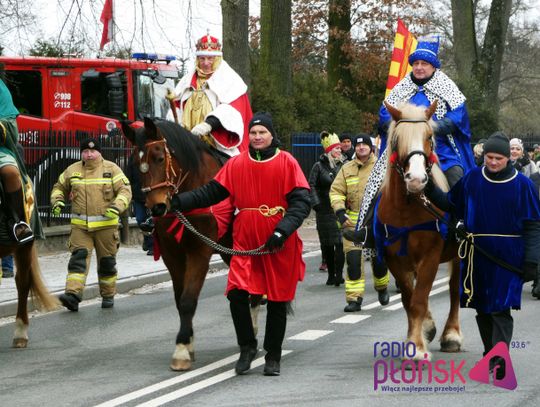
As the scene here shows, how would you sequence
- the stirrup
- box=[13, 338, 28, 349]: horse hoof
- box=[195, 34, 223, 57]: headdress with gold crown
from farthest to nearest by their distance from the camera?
box=[195, 34, 223, 57]: headdress with gold crown
box=[13, 338, 28, 349]: horse hoof
the stirrup

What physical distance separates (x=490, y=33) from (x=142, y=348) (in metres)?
33.2

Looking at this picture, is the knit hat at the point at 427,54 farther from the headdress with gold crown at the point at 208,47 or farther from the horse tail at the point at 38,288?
the horse tail at the point at 38,288

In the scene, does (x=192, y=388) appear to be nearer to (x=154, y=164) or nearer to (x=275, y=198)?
(x=275, y=198)

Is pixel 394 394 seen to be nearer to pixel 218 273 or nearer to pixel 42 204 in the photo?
pixel 218 273

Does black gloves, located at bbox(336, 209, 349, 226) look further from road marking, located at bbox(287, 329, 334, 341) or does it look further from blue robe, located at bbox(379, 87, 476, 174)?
blue robe, located at bbox(379, 87, 476, 174)

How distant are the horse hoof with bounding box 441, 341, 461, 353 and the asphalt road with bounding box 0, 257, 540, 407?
3.7 inches

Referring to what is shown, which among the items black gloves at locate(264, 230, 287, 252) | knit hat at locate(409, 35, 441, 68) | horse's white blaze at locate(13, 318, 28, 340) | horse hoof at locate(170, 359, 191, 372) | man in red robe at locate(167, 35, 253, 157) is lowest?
horse's white blaze at locate(13, 318, 28, 340)

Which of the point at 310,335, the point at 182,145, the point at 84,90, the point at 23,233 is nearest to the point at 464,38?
the point at 84,90

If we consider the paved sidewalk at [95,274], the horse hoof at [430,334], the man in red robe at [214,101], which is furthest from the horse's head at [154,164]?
the paved sidewalk at [95,274]

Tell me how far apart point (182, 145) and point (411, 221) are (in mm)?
1970

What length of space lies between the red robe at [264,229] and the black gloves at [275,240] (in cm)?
29

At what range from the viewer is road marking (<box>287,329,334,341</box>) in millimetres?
10461

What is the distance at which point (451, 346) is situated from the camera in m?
9.59

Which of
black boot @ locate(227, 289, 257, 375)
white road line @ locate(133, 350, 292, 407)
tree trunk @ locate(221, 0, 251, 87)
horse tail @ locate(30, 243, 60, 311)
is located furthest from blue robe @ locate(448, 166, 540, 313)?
tree trunk @ locate(221, 0, 251, 87)
